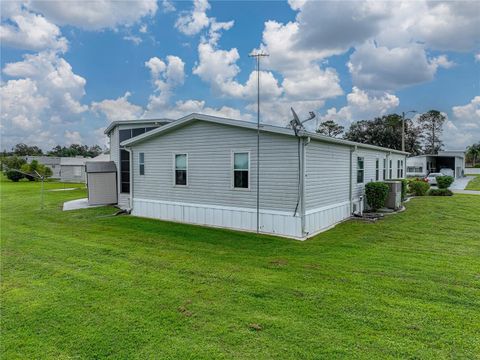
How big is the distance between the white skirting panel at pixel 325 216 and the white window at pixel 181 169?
15.1 ft

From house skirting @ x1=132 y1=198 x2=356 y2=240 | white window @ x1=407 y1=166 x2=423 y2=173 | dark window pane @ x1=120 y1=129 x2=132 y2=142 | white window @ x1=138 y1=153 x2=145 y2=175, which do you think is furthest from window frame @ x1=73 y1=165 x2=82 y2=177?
white window @ x1=407 y1=166 x2=423 y2=173

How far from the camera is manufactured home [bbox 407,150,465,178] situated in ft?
114

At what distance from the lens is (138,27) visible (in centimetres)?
1532

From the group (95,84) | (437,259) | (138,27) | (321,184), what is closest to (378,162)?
(321,184)

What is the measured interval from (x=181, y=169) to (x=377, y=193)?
7723mm

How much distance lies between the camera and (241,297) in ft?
15.8

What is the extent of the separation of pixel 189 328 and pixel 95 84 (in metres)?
20.2

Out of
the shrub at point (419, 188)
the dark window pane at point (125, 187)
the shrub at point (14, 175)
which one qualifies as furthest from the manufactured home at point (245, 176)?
the shrub at point (14, 175)

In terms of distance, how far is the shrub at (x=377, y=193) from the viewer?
12.8m

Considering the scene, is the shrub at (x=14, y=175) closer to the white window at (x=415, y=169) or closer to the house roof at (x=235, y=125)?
the house roof at (x=235, y=125)

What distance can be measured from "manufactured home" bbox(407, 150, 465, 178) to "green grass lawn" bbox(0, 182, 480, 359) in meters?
28.7

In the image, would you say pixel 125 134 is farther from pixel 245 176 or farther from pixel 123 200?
pixel 245 176

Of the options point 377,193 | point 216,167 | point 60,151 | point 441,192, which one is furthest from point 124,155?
point 60,151

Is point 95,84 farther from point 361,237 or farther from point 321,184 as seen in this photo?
point 361,237
